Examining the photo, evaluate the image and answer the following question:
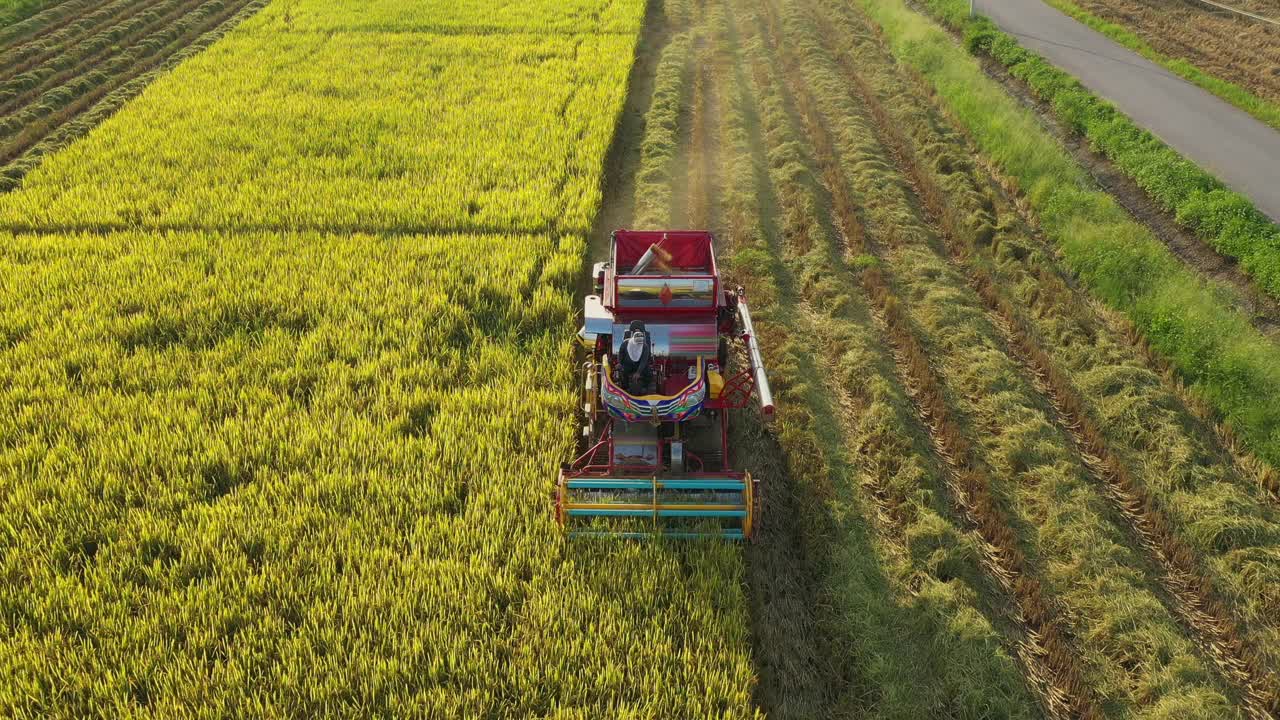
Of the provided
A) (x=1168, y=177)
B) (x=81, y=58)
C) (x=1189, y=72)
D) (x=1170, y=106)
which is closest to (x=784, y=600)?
(x=1168, y=177)

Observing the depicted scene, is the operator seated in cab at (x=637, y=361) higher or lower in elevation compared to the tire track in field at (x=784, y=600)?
higher

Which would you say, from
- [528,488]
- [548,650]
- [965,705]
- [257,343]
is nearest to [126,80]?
[257,343]

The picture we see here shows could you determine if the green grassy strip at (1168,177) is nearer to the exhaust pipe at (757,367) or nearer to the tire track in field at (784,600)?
the exhaust pipe at (757,367)

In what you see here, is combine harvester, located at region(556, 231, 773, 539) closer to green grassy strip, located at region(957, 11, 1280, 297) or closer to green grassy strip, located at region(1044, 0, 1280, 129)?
green grassy strip, located at region(957, 11, 1280, 297)

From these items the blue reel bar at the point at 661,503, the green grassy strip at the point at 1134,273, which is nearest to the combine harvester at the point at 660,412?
the blue reel bar at the point at 661,503

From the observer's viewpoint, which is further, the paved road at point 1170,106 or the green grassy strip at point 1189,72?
the green grassy strip at point 1189,72

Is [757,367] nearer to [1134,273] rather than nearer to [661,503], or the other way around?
[661,503]

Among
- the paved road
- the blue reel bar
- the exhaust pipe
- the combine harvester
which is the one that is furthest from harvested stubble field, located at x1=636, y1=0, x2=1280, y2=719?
the paved road
